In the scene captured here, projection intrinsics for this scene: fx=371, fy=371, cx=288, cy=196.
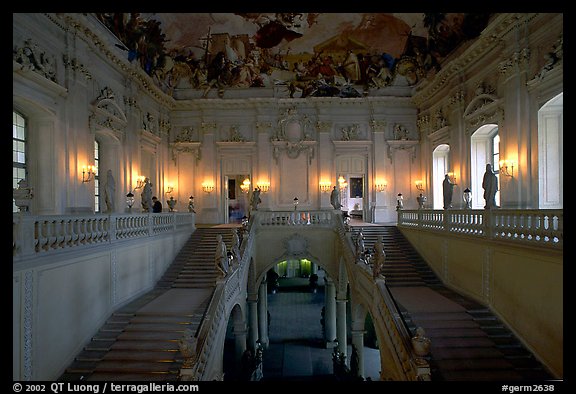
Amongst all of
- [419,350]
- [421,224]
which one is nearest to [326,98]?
[421,224]

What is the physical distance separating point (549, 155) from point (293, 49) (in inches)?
559

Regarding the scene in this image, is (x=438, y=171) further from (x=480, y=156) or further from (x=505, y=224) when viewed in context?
(x=505, y=224)

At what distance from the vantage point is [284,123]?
22891 mm

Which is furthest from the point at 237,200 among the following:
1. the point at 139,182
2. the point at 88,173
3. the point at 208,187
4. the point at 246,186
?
the point at 88,173

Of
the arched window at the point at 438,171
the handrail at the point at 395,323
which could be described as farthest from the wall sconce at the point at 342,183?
the handrail at the point at 395,323

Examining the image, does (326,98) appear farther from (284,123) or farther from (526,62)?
(526,62)

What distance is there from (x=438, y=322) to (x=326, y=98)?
15830 mm

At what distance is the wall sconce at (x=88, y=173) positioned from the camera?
13.9m

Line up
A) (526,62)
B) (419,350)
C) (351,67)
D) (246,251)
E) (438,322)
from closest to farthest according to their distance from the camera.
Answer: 1. (419,350)
2. (438,322)
3. (526,62)
4. (246,251)
5. (351,67)

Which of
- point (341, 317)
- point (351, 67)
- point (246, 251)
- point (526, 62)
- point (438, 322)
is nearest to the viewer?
point (438, 322)

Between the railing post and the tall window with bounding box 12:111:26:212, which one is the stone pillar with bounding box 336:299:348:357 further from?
the tall window with bounding box 12:111:26:212

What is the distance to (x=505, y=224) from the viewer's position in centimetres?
945

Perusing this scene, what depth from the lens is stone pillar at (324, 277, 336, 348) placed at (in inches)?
728

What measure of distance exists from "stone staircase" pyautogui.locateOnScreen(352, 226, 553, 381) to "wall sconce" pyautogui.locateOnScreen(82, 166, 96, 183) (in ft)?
39.0
